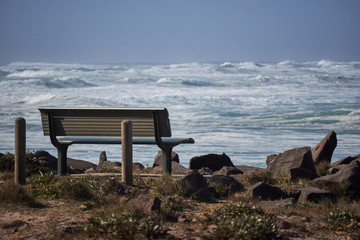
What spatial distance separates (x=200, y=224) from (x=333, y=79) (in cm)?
5110

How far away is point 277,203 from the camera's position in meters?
6.35

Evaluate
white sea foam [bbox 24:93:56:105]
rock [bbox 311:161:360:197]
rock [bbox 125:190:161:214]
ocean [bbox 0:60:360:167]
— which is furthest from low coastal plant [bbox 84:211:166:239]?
white sea foam [bbox 24:93:56:105]

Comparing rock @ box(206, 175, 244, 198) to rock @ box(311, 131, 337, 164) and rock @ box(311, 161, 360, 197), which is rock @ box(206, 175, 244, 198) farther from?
rock @ box(311, 131, 337, 164)

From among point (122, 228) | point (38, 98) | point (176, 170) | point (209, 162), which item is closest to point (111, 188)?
point (122, 228)

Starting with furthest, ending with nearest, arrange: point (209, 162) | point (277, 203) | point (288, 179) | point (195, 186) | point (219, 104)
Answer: point (219, 104) → point (209, 162) → point (288, 179) → point (195, 186) → point (277, 203)

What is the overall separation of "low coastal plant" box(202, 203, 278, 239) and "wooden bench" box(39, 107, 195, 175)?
2.98 meters

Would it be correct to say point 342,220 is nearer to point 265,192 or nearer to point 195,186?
point 265,192

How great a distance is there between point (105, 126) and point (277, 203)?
3.25 m

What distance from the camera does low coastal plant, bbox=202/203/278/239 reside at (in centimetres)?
482

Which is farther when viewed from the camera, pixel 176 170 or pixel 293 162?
pixel 176 170

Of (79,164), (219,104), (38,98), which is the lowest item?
(79,164)

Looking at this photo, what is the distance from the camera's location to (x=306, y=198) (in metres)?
6.55

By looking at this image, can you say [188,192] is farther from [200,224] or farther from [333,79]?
[333,79]

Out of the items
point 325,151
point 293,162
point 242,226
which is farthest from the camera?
point 325,151
